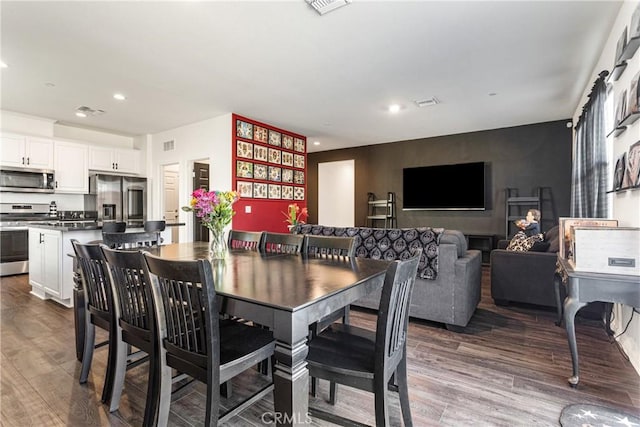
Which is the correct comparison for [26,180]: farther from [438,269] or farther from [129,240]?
[438,269]

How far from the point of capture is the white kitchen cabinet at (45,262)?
362 centimetres

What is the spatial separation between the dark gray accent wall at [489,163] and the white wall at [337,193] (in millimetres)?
211

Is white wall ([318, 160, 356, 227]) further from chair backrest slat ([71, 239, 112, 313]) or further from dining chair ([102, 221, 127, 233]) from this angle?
chair backrest slat ([71, 239, 112, 313])

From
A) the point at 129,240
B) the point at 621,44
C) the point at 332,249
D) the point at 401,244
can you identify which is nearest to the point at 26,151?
the point at 129,240

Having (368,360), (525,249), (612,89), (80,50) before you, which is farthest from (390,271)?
(80,50)

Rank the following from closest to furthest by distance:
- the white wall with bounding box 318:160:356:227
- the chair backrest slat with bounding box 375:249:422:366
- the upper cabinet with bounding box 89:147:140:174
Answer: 1. the chair backrest slat with bounding box 375:249:422:366
2. the upper cabinet with bounding box 89:147:140:174
3. the white wall with bounding box 318:160:356:227

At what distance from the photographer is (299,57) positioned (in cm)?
322

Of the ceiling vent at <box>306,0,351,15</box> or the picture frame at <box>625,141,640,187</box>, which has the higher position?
the ceiling vent at <box>306,0,351,15</box>

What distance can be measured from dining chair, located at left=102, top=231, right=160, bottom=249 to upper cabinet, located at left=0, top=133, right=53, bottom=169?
14.0 ft

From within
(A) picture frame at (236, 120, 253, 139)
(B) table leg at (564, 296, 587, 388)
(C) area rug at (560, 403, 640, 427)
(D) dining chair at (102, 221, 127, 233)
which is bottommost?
(C) area rug at (560, 403, 640, 427)

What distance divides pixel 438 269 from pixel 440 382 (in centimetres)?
Result: 108

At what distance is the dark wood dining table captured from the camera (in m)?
1.11

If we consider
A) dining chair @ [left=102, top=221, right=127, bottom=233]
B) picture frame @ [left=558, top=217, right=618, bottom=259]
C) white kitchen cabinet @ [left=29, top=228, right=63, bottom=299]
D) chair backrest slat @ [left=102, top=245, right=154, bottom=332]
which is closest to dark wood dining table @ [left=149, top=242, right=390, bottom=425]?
chair backrest slat @ [left=102, top=245, right=154, bottom=332]

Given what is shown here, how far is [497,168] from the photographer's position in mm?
6203
